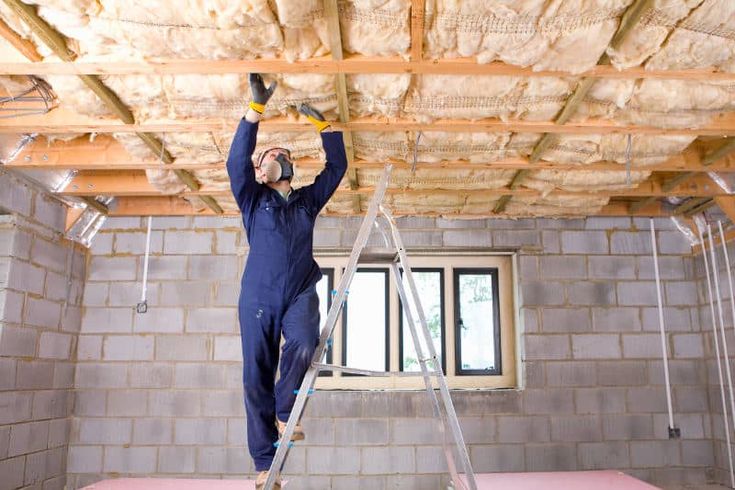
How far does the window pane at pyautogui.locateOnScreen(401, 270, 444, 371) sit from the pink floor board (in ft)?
4.80

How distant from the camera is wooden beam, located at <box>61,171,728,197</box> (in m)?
4.15

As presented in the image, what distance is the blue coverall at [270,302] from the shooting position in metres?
2.21

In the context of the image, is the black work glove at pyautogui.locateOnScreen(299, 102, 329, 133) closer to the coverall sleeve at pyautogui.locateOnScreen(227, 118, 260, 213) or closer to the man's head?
the man's head

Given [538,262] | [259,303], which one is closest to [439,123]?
[259,303]

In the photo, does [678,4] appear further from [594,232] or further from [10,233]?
[10,233]

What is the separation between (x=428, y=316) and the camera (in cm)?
493

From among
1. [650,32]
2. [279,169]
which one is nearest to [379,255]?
[279,169]

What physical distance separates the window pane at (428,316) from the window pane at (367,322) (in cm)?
18

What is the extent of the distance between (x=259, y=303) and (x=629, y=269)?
12.3 ft

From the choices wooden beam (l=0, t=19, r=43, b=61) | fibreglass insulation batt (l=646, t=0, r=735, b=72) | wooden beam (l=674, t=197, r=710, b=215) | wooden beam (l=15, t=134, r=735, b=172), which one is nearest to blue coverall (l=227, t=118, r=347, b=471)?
wooden beam (l=0, t=19, r=43, b=61)

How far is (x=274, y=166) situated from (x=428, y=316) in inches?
111

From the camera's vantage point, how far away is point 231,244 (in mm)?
4844

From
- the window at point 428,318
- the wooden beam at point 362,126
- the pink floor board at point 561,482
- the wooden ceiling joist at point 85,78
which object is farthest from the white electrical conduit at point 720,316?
the wooden ceiling joist at point 85,78

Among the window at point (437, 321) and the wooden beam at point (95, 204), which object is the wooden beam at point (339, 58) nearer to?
the window at point (437, 321)
